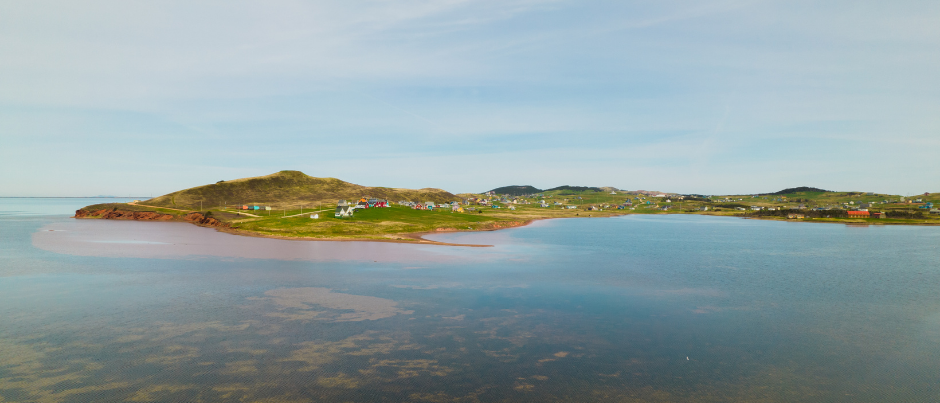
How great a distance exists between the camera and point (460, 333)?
2347 centimetres

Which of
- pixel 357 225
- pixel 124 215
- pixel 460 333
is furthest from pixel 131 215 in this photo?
pixel 460 333

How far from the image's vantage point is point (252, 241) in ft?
247

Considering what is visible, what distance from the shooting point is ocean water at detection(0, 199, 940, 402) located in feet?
54.4

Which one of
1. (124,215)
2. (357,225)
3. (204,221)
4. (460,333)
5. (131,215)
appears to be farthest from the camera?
(124,215)

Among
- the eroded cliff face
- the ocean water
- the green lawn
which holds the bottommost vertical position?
the ocean water

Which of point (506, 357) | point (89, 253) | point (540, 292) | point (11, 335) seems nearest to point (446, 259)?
point (540, 292)

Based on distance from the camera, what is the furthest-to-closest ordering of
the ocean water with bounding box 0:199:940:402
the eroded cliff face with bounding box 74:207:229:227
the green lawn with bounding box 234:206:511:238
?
the eroded cliff face with bounding box 74:207:229:227 → the green lawn with bounding box 234:206:511:238 → the ocean water with bounding box 0:199:940:402

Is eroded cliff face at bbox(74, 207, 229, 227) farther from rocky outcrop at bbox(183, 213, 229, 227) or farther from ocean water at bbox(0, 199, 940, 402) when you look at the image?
ocean water at bbox(0, 199, 940, 402)

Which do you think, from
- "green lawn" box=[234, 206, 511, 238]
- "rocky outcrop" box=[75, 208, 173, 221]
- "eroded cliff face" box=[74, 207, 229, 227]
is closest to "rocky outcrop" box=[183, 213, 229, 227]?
"eroded cliff face" box=[74, 207, 229, 227]

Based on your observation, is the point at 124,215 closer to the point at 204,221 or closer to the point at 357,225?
the point at 204,221

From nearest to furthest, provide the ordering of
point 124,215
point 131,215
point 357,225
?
1. point 357,225
2. point 131,215
3. point 124,215

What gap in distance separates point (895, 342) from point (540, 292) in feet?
71.5

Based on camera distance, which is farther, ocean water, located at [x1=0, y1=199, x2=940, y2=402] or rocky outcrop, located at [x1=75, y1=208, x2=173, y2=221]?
rocky outcrop, located at [x1=75, y1=208, x2=173, y2=221]

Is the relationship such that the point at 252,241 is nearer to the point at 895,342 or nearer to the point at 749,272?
the point at 749,272
